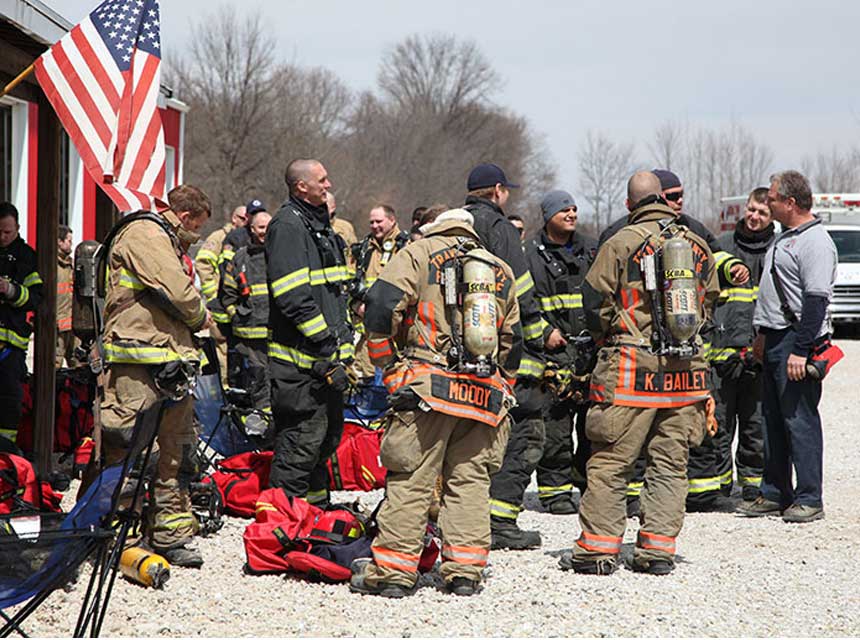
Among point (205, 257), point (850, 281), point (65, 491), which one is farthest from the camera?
point (850, 281)

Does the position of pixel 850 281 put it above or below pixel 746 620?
above

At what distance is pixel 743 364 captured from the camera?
8438 mm

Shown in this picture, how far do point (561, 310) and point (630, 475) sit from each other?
5.93 ft

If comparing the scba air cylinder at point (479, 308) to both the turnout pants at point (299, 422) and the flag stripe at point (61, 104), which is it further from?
the flag stripe at point (61, 104)

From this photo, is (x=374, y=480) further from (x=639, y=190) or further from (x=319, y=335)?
(x=639, y=190)

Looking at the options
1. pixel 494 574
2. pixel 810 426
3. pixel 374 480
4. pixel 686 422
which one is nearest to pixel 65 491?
pixel 374 480

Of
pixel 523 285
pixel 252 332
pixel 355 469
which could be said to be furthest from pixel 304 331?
pixel 252 332

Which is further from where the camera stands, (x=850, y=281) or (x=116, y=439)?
(x=850, y=281)

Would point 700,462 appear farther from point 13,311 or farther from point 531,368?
point 13,311

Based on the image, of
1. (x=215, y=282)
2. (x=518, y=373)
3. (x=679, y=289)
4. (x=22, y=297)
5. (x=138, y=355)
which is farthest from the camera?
(x=215, y=282)

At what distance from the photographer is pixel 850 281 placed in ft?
75.6

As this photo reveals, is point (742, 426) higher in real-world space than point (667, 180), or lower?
lower

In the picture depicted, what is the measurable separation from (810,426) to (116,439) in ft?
14.6

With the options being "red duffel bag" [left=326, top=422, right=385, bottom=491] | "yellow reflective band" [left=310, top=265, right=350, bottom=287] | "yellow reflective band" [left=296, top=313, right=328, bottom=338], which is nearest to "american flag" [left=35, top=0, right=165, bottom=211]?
"yellow reflective band" [left=310, top=265, right=350, bottom=287]
